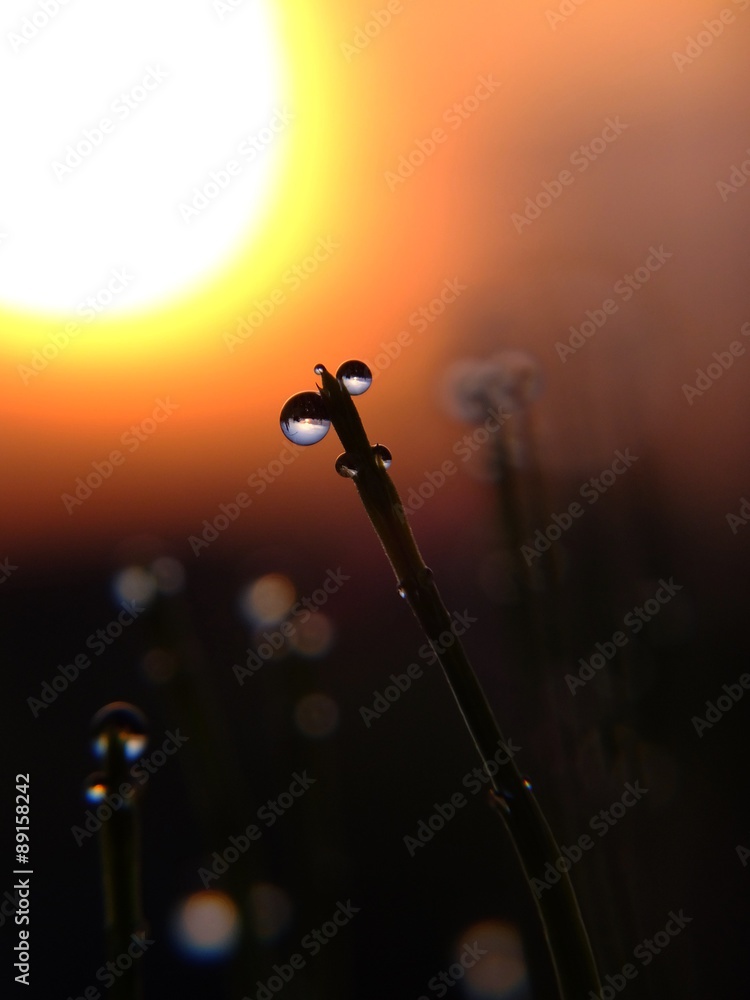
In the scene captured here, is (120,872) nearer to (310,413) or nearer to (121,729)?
(121,729)

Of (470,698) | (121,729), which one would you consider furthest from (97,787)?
(470,698)

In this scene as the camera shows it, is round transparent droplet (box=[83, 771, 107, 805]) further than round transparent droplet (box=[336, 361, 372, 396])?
No

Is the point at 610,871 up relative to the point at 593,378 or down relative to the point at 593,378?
down

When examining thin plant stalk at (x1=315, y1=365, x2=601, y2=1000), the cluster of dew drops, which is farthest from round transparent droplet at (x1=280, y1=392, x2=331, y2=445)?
thin plant stalk at (x1=315, y1=365, x2=601, y2=1000)

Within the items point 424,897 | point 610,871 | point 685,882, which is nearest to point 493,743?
point 610,871

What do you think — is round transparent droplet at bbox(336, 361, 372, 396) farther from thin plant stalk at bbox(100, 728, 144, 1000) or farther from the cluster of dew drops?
thin plant stalk at bbox(100, 728, 144, 1000)

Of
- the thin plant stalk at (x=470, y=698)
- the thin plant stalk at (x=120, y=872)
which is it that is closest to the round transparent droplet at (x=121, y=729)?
the thin plant stalk at (x=120, y=872)

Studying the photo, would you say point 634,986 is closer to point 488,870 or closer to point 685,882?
point 685,882
